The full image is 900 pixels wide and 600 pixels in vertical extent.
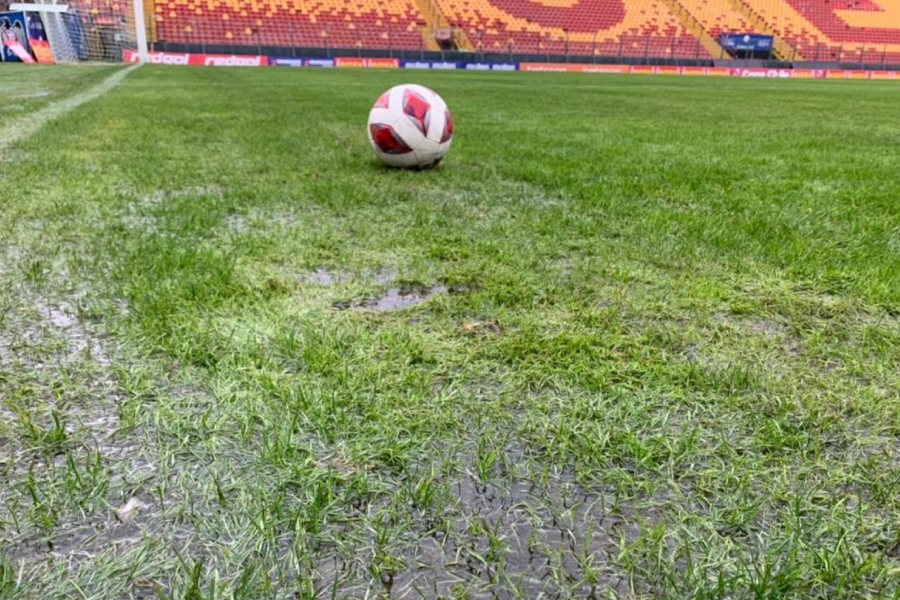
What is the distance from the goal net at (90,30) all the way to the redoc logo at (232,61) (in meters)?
3.15

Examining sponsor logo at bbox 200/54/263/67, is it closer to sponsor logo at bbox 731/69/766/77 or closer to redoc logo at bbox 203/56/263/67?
redoc logo at bbox 203/56/263/67

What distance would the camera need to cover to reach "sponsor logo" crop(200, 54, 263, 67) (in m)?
28.0

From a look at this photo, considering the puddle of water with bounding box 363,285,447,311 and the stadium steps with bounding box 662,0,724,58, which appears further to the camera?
the stadium steps with bounding box 662,0,724,58

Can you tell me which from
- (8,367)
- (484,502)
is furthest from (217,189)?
(484,502)

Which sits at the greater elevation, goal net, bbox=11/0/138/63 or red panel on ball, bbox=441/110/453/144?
goal net, bbox=11/0/138/63

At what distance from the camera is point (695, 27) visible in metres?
36.8

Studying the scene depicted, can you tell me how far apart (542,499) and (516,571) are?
0.19 metres

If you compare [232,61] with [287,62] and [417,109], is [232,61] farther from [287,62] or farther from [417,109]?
[417,109]

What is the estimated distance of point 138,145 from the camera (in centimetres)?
550

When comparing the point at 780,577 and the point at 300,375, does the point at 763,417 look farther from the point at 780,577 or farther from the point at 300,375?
the point at 300,375

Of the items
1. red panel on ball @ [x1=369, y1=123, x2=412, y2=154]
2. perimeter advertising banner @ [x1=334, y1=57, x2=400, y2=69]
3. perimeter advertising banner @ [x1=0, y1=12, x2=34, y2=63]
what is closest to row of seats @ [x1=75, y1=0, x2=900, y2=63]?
perimeter advertising banner @ [x1=334, y1=57, x2=400, y2=69]

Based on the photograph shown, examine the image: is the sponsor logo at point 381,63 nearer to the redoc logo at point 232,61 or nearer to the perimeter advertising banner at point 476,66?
the perimeter advertising banner at point 476,66

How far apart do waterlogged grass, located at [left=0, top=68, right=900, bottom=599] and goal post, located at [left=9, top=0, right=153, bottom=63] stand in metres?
27.6

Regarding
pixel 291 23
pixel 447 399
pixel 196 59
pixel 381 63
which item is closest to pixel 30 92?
pixel 447 399
